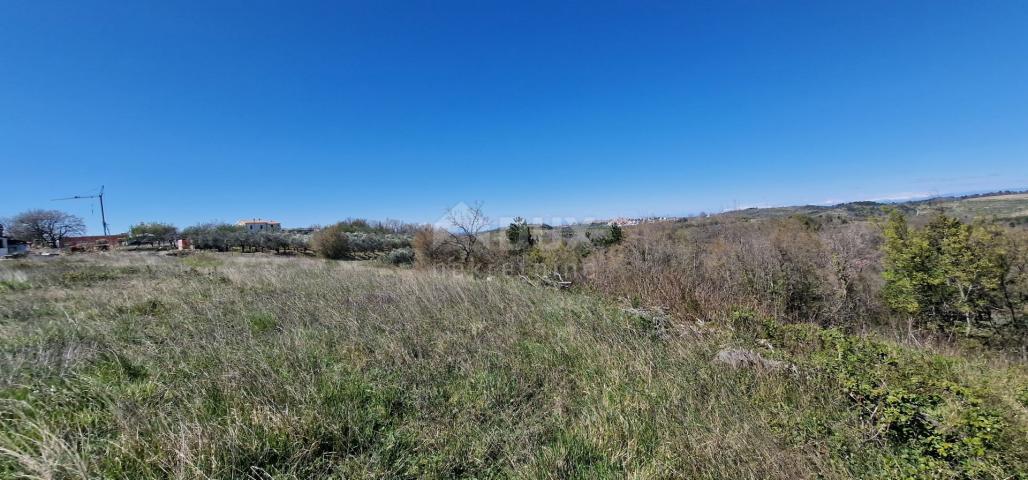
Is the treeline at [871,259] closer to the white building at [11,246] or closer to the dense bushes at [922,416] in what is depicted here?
the dense bushes at [922,416]

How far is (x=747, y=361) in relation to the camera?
307cm

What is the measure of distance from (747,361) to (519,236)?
15.2 m

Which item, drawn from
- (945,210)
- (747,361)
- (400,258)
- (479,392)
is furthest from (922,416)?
(945,210)

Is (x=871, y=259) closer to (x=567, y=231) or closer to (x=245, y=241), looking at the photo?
(x=567, y=231)

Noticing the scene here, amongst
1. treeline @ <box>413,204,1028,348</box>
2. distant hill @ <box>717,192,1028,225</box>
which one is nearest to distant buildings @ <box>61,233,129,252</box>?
treeline @ <box>413,204,1028,348</box>

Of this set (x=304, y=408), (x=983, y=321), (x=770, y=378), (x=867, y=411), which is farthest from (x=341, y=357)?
(x=983, y=321)

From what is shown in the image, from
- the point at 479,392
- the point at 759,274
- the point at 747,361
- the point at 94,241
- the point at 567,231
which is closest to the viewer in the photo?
the point at 479,392

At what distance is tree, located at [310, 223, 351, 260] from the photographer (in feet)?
92.2

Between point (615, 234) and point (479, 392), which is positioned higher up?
point (615, 234)

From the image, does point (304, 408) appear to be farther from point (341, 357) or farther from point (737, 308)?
point (737, 308)

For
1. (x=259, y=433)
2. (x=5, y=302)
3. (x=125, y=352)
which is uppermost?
(x=5, y=302)

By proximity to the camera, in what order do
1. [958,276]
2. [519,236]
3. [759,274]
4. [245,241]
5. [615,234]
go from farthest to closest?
[245,241] → [615,234] → [519,236] → [958,276] → [759,274]

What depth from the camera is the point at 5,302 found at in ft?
18.4

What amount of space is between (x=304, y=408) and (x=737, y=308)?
496 centimetres
